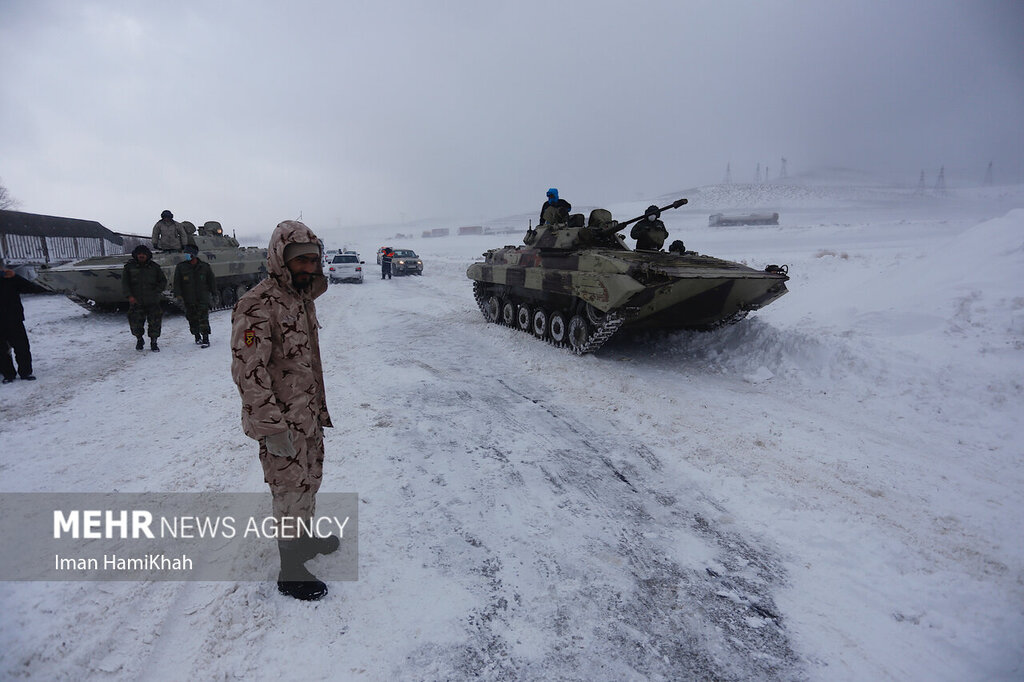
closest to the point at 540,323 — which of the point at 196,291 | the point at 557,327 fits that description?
the point at 557,327

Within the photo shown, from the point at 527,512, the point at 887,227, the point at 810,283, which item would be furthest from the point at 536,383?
the point at 887,227

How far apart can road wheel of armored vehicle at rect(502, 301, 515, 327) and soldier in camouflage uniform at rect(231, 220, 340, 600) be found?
27.3 ft

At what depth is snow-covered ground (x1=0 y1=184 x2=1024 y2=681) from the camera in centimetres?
244

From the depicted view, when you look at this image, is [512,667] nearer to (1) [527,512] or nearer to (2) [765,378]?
(1) [527,512]

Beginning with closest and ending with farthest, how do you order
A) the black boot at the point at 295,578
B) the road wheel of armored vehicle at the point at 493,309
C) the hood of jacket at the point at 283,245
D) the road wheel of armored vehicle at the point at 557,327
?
the hood of jacket at the point at 283,245, the black boot at the point at 295,578, the road wheel of armored vehicle at the point at 557,327, the road wheel of armored vehicle at the point at 493,309

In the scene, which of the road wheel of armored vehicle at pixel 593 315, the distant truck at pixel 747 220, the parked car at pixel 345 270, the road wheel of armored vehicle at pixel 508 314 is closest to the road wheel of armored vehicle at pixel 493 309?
the road wheel of armored vehicle at pixel 508 314

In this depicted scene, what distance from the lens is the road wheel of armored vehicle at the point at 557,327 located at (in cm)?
903

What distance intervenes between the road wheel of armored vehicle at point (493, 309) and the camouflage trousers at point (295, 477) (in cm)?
907

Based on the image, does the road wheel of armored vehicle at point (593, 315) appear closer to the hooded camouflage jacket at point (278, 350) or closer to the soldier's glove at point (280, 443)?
the hooded camouflage jacket at point (278, 350)

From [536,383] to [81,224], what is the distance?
29.0m

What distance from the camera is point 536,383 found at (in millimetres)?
6848

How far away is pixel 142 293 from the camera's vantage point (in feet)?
27.4

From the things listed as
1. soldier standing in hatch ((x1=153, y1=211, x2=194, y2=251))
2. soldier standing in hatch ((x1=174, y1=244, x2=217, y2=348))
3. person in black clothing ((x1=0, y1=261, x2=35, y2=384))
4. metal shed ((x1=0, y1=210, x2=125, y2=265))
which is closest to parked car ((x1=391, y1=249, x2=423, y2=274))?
soldier standing in hatch ((x1=153, y1=211, x2=194, y2=251))

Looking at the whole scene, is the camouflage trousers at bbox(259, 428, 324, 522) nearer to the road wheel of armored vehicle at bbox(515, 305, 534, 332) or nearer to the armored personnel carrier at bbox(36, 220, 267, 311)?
the road wheel of armored vehicle at bbox(515, 305, 534, 332)
